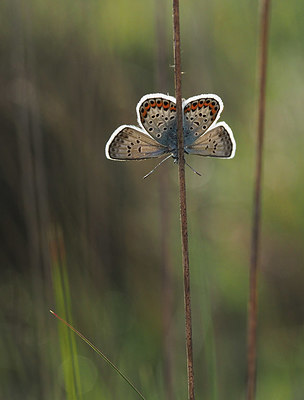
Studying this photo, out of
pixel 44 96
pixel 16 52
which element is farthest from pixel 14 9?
pixel 44 96

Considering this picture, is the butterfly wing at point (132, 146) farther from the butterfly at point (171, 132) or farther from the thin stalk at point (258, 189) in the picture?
the thin stalk at point (258, 189)

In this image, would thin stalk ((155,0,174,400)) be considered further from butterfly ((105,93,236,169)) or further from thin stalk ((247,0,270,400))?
butterfly ((105,93,236,169))

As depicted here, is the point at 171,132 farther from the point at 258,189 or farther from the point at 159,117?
the point at 258,189

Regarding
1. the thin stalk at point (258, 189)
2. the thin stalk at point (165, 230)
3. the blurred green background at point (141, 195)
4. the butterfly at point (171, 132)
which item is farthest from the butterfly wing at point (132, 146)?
the blurred green background at point (141, 195)

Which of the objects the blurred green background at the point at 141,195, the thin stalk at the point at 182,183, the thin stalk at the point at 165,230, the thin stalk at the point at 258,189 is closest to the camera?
the thin stalk at the point at 182,183

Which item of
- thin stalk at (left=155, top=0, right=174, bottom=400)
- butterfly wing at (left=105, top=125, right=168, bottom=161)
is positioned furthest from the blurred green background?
butterfly wing at (left=105, top=125, right=168, bottom=161)

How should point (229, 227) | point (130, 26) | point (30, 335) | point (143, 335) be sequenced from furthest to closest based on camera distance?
point (130, 26)
point (229, 227)
point (143, 335)
point (30, 335)

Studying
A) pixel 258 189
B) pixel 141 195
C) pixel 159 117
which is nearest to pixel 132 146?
pixel 159 117

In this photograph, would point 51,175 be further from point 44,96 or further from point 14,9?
point 14,9
